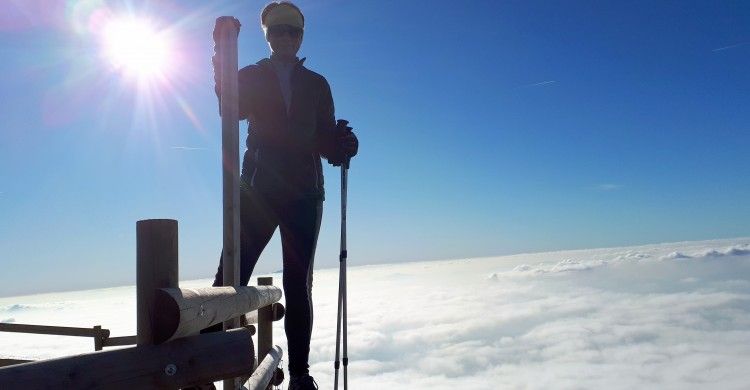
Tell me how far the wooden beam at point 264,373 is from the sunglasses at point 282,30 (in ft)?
9.70

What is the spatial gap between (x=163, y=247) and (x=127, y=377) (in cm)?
56

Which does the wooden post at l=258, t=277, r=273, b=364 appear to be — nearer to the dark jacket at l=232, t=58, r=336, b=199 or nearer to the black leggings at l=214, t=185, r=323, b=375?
the black leggings at l=214, t=185, r=323, b=375

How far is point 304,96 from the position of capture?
13.7 feet

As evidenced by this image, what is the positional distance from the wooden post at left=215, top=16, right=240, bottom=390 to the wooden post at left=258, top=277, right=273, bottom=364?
2.24 meters

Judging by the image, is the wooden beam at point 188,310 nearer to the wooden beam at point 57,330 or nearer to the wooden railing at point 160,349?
the wooden railing at point 160,349

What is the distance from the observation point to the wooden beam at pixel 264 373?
12.9ft

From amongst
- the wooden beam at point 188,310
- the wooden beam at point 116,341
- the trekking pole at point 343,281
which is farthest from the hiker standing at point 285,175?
the wooden beam at point 116,341

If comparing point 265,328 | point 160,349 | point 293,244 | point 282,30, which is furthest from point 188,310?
point 265,328

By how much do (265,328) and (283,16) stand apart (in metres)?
3.65

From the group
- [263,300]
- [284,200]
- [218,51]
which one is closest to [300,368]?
[263,300]

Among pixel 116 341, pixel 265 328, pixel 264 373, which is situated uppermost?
pixel 265 328

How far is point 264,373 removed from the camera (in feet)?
14.6

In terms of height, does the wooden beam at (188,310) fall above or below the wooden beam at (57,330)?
above

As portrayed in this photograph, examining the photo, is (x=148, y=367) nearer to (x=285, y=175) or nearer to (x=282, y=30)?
(x=285, y=175)
